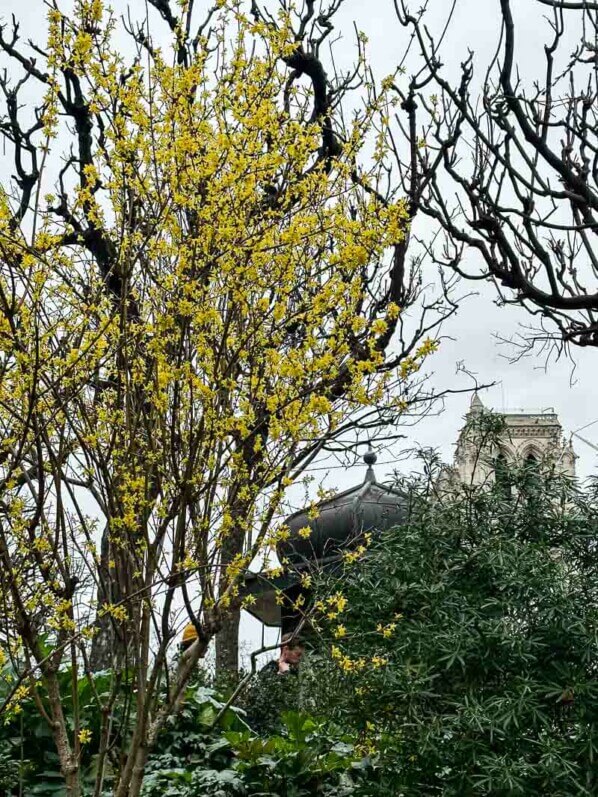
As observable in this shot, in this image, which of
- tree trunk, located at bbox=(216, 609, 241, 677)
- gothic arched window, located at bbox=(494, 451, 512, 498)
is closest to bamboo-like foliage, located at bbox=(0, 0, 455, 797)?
gothic arched window, located at bbox=(494, 451, 512, 498)

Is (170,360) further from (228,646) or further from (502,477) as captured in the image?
(228,646)

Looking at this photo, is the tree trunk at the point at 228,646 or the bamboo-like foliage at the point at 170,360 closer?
the bamboo-like foliage at the point at 170,360

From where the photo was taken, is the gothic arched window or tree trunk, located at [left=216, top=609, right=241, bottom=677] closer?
the gothic arched window

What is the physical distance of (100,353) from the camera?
442 centimetres

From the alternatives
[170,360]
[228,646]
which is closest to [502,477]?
[170,360]

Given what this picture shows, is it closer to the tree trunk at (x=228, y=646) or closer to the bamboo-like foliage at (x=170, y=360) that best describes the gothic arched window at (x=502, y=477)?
the bamboo-like foliage at (x=170, y=360)

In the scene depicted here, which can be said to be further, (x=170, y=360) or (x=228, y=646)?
(x=228, y=646)

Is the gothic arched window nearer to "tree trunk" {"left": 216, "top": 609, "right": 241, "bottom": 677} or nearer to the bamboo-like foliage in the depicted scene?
the bamboo-like foliage

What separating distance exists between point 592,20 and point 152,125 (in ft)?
12.5

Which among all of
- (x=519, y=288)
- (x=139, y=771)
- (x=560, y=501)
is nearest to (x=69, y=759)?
(x=139, y=771)

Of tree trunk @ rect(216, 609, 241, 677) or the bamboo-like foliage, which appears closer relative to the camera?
the bamboo-like foliage

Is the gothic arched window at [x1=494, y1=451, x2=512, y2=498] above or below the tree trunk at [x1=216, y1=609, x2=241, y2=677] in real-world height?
above

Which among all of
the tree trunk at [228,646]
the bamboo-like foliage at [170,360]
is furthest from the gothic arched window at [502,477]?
the tree trunk at [228,646]

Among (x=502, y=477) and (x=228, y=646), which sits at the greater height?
(x=502, y=477)
